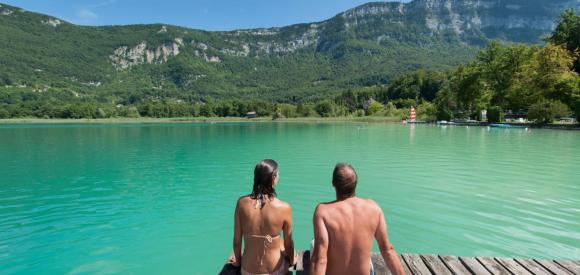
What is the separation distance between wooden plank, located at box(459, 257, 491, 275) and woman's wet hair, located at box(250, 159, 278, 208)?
130 inches

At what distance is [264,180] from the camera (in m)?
3.76

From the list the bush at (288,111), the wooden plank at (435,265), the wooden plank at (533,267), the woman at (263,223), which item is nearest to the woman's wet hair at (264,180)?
the woman at (263,223)

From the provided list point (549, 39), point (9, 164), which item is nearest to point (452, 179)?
point (9, 164)

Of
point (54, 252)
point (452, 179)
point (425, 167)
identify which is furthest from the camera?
point (425, 167)

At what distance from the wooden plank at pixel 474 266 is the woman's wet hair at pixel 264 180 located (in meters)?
3.31

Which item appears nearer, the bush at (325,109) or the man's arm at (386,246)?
the man's arm at (386,246)

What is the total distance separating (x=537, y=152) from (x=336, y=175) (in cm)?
2789

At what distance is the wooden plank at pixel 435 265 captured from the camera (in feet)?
16.3

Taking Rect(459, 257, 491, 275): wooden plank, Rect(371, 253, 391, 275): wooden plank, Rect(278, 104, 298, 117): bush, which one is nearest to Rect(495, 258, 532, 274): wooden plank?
Rect(459, 257, 491, 275): wooden plank

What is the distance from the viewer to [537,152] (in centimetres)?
2519

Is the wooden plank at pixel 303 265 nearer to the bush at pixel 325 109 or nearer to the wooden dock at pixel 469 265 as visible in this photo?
the wooden dock at pixel 469 265

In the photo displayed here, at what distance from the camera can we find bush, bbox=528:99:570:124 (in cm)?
5419

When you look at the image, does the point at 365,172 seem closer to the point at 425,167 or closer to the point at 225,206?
the point at 425,167

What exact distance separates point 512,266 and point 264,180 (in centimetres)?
410
